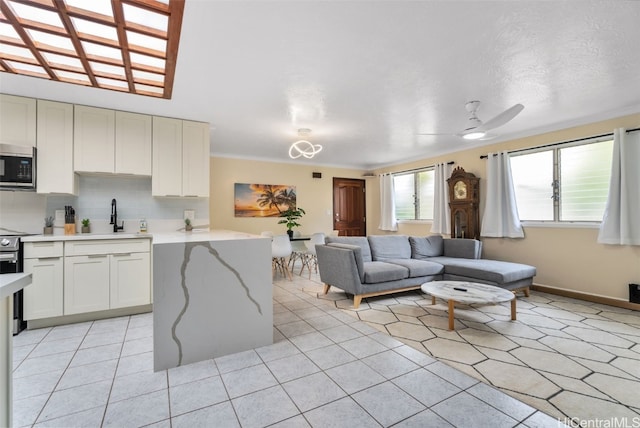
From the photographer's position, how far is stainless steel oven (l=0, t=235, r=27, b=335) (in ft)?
9.05

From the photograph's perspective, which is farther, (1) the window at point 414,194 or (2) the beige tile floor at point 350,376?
(1) the window at point 414,194

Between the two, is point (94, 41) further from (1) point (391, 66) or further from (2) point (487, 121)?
(2) point (487, 121)

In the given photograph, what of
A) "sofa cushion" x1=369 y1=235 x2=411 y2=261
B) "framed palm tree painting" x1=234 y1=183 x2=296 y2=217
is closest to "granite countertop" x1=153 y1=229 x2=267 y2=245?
"sofa cushion" x1=369 y1=235 x2=411 y2=261

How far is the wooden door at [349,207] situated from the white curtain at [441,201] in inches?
91.0

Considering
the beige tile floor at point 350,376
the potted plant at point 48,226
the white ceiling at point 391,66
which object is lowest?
the beige tile floor at point 350,376

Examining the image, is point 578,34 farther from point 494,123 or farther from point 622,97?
point 622,97

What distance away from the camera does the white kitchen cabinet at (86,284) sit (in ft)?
9.92

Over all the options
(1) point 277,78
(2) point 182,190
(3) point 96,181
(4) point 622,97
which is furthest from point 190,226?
(4) point 622,97

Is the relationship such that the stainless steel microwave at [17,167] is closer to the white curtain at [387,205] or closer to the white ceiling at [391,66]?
the white ceiling at [391,66]

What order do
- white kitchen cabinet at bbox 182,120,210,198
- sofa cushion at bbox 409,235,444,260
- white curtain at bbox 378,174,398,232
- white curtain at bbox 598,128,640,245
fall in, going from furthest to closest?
white curtain at bbox 378,174,398,232, sofa cushion at bbox 409,235,444,260, white kitchen cabinet at bbox 182,120,210,198, white curtain at bbox 598,128,640,245

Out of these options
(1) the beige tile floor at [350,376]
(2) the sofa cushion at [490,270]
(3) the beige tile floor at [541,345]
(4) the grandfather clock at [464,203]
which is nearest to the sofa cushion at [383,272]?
(3) the beige tile floor at [541,345]

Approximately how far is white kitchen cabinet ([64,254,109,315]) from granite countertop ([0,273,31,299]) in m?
2.20

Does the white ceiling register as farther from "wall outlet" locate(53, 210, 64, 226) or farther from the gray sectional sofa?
the gray sectional sofa

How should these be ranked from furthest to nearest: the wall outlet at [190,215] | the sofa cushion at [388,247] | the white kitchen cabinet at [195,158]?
the sofa cushion at [388,247]
the wall outlet at [190,215]
the white kitchen cabinet at [195,158]
